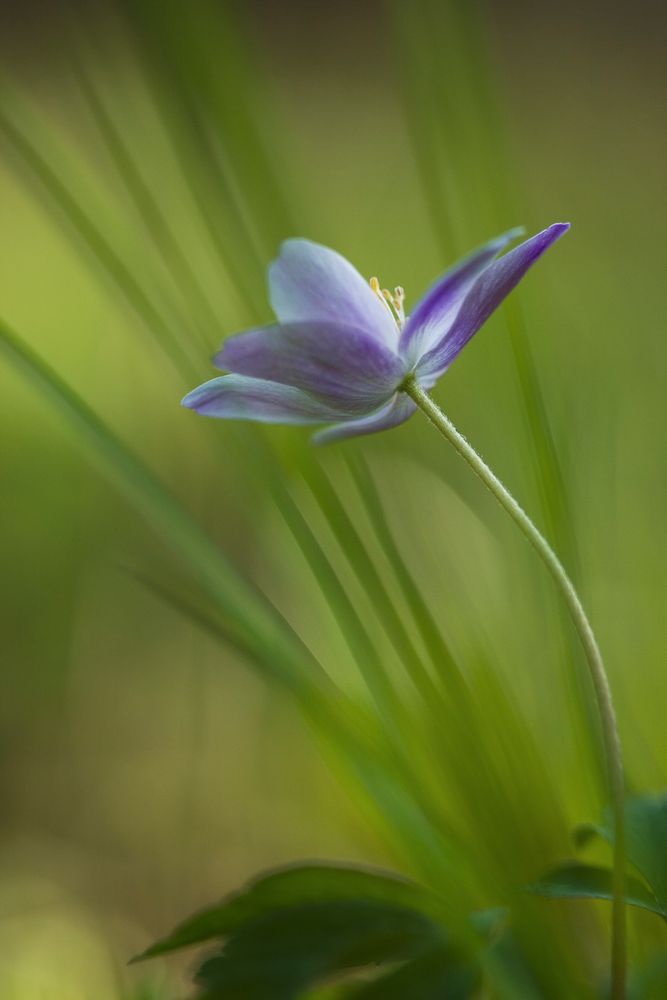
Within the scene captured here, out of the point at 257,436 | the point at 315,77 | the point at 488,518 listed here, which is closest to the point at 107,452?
the point at 257,436

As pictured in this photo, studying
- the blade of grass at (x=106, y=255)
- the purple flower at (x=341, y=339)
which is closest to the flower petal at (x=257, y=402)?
the purple flower at (x=341, y=339)

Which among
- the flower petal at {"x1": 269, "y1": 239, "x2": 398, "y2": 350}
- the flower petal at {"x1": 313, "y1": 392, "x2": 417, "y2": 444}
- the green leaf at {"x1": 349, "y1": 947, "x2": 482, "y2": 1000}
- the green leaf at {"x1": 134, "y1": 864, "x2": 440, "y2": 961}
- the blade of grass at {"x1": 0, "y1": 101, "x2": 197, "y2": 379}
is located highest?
the blade of grass at {"x1": 0, "y1": 101, "x2": 197, "y2": 379}

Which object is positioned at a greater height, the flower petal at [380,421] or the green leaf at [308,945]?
the flower petal at [380,421]

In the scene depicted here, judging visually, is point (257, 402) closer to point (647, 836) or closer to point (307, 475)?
point (307, 475)

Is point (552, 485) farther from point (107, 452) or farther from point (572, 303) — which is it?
point (572, 303)

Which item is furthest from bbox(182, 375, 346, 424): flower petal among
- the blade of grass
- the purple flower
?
the blade of grass

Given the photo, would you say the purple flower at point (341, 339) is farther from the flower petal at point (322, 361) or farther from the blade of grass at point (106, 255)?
the blade of grass at point (106, 255)

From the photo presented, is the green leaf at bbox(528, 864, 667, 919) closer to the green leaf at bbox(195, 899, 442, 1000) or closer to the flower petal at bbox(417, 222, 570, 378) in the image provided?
the green leaf at bbox(195, 899, 442, 1000)
